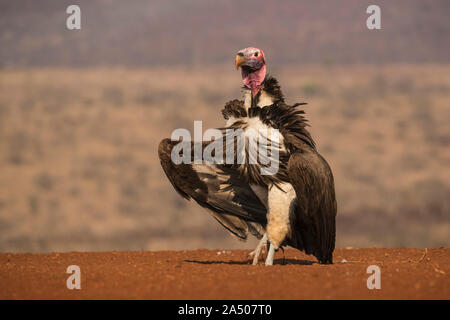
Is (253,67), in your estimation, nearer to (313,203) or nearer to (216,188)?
(216,188)

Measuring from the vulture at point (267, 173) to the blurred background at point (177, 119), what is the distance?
12.3 metres

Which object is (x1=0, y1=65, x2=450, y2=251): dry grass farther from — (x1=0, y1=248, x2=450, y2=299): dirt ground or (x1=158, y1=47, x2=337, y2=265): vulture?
(x1=0, y1=248, x2=450, y2=299): dirt ground

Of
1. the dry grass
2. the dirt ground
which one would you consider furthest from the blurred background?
the dirt ground

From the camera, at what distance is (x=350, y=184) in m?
27.5

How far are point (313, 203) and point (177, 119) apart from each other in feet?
91.3

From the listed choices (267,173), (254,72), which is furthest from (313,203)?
(254,72)

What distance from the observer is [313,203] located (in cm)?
863

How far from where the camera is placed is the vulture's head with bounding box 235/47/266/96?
9.23 metres

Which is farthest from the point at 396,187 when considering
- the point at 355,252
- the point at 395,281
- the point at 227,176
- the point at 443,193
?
the point at 395,281

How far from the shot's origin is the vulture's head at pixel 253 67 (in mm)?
9234

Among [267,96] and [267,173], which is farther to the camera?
[267,96]

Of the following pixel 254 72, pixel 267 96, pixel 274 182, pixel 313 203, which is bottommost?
pixel 313 203

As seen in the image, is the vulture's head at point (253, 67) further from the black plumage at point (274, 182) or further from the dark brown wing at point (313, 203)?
the dark brown wing at point (313, 203)

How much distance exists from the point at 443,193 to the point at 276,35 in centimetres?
4542
